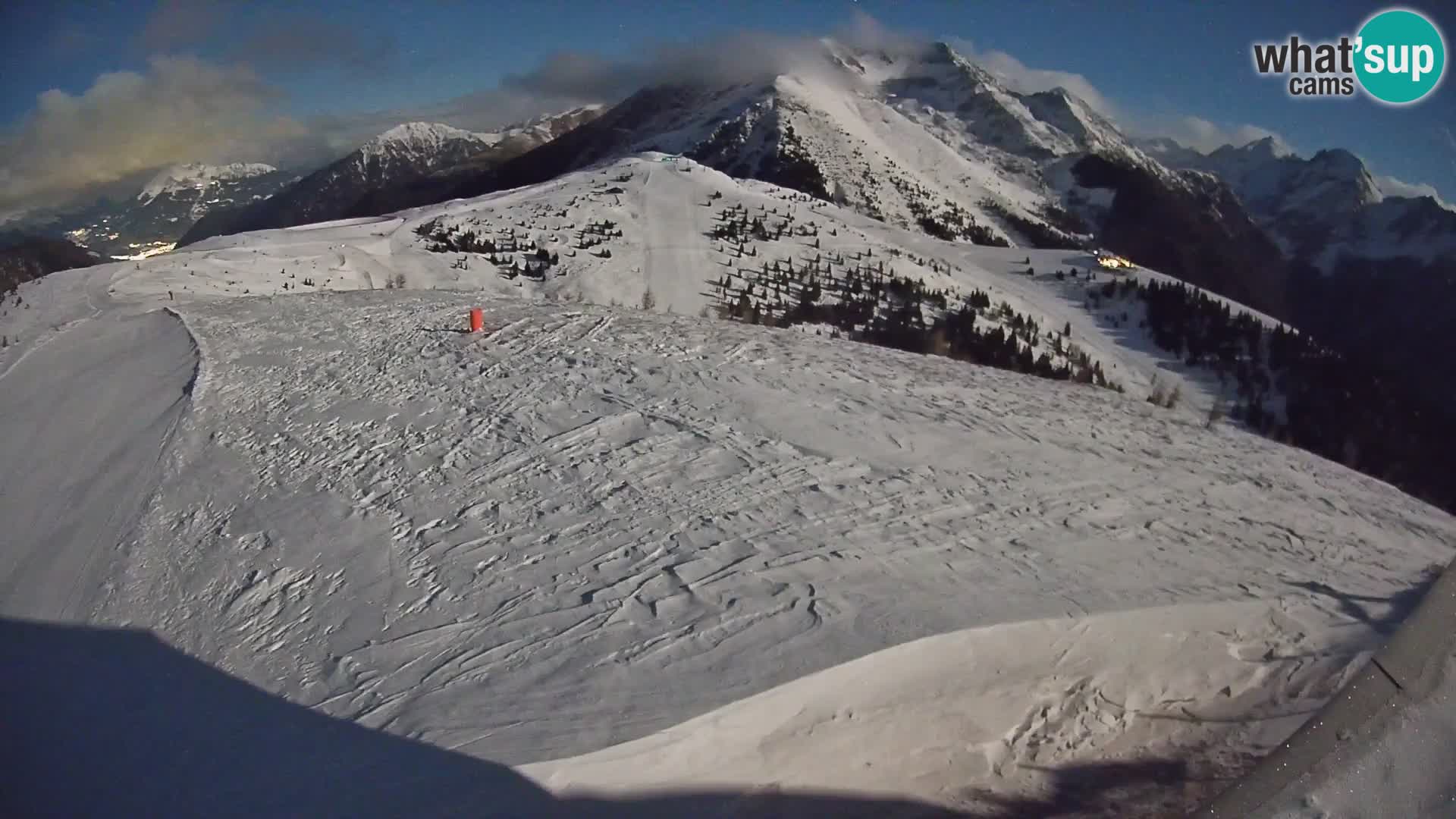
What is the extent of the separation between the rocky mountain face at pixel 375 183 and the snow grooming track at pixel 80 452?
2.16m

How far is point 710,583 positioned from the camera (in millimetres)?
4895

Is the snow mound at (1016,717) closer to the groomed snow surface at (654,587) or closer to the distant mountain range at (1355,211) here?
the groomed snow surface at (654,587)

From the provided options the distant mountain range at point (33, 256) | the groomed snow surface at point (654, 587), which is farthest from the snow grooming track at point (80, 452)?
the distant mountain range at point (33, 256)

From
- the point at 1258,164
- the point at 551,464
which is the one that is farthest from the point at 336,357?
the point at 1258,164

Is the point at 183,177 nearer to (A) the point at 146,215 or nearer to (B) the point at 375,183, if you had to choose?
(A) the point at 146,215

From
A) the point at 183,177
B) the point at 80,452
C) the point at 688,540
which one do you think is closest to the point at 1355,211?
the point at 688,540

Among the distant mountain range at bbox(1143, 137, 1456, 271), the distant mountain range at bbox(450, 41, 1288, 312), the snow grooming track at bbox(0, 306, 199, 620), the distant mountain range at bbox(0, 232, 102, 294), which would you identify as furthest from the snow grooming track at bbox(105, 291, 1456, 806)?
the distant mountain range at bbox(450, 41, 1288, 312)

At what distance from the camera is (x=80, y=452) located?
7.01m

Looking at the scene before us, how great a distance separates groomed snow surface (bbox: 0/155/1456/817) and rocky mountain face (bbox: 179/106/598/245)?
2848mm

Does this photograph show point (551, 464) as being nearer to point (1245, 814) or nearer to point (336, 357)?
point (336, 357)

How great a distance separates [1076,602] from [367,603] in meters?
3.86

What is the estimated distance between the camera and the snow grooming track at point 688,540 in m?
3.78

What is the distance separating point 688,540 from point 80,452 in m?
5.29

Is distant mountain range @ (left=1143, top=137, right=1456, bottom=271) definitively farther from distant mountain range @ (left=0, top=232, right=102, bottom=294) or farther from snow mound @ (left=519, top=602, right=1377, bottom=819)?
distant mountain range @ (left=0, top=232, right=102, bottom=294)
